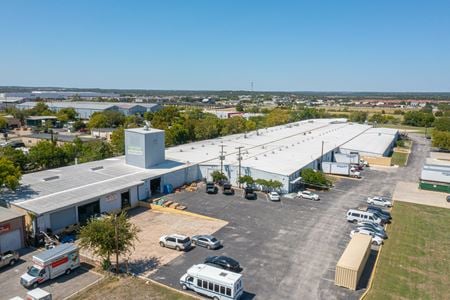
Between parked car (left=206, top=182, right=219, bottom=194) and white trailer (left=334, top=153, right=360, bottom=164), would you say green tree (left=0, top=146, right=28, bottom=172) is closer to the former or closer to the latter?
parked car (left=206, top=182, right=219, bottom=194)

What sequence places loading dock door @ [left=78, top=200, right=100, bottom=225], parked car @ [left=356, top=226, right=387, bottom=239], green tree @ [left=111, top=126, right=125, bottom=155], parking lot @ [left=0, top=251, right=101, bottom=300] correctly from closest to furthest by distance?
parking lot @ [left=0, top=251, right=101, bottom=300], parked car @ [left=356, top=226, right=387, bottom=239], loading dock door @ [left=78, top=200, right=100, bottom=225], green tree @ [left=111, top=126, right=125, bottom=155]

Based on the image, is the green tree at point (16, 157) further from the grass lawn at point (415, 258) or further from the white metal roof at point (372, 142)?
the white metal roof at point (372, 142)

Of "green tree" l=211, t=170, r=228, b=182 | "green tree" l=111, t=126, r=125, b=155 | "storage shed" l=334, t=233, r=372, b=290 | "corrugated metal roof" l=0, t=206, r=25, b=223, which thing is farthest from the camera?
"green tree" l=111, t=126, r=125, b=155

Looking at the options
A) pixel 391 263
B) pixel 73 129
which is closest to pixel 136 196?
pixel 391 263

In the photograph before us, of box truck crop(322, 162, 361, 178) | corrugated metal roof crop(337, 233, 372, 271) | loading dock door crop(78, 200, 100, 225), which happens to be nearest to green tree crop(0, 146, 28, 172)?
loading dock door crop(78, 200, 100, 225)

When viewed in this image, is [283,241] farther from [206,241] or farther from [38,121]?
[38,121]

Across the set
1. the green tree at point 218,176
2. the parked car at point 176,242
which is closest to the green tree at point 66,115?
the green tree at point 218,176

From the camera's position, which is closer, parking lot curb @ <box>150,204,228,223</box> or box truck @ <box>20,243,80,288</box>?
box truck @ <box>20,243,80,288</box>

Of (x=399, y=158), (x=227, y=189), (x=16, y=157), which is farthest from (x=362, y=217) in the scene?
(x=16, y=157)
